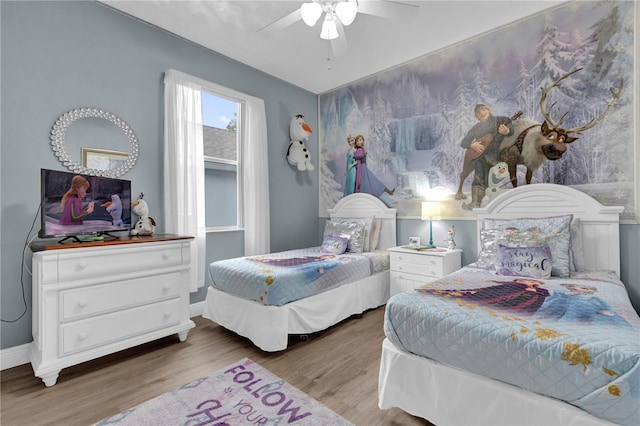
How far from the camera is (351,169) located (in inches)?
173

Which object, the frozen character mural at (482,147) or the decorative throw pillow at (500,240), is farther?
the frozen character mural at (482,147)

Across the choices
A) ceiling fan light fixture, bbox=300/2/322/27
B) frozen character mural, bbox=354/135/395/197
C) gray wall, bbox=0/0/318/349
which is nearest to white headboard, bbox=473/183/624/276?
frozen character mural, bbox=354/135/395/197

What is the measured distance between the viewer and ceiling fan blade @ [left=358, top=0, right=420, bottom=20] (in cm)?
204

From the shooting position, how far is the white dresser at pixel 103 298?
2.00 meters

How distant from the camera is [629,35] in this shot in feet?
7.93

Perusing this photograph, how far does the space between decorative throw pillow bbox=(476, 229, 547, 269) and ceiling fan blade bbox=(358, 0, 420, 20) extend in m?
1.91

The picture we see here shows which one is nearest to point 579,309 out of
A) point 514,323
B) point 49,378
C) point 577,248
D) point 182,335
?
point 514,323

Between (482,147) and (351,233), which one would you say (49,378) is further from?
(482,147)

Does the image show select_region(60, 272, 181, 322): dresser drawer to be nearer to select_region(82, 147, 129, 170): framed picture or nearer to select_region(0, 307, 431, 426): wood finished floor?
select_region(0, 307, 431, 426): wood finished floor

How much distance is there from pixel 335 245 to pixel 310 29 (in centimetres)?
235

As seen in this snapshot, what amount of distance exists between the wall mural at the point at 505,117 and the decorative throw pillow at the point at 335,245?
931mm

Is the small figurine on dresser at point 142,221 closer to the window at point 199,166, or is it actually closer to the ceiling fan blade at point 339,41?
the window at point 199,166

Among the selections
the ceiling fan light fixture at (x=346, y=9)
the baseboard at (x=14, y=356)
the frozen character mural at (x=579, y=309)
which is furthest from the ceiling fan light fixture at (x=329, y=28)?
the baseboard at (x=14, y=356)

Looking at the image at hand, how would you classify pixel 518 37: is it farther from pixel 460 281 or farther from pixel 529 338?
pixel 529 338
